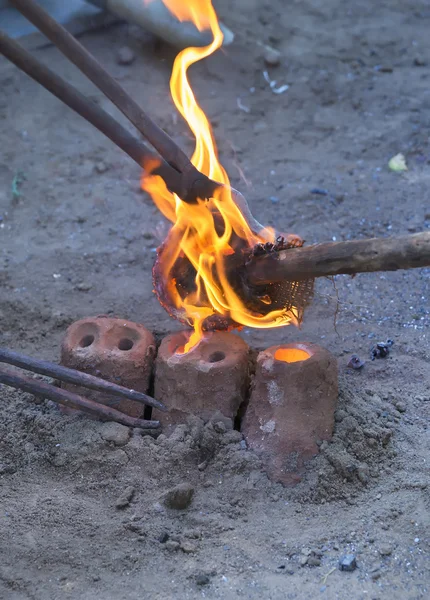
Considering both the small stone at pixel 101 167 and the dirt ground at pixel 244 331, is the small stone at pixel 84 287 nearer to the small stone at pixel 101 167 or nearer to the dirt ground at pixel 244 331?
the dirt ground at pixel 244 331

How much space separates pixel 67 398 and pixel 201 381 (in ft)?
1.82

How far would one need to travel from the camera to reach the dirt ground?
260 cm

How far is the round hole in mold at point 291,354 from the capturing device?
300 cm

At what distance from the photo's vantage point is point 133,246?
4.65 metres

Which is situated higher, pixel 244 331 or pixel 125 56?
pixel 125 56

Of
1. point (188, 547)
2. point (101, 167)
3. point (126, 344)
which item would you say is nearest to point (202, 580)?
point (188, 547)

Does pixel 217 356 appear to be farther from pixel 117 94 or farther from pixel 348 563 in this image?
pixel 117 94

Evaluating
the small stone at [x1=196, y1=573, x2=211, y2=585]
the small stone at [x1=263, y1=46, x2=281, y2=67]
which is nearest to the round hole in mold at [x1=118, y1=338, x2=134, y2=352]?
the small stone at [x1=196, y1=573, x2=211, y2=585]

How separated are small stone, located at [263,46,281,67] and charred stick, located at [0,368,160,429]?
13.6 ft

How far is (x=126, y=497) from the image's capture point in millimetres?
2830

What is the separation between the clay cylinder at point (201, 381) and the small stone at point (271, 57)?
12.7 ft

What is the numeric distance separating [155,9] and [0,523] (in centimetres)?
456

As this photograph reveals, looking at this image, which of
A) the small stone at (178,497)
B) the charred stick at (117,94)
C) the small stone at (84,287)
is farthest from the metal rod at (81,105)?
the small stone at (84,287)

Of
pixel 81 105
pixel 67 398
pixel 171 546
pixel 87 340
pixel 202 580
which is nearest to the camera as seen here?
pixel 202 580
